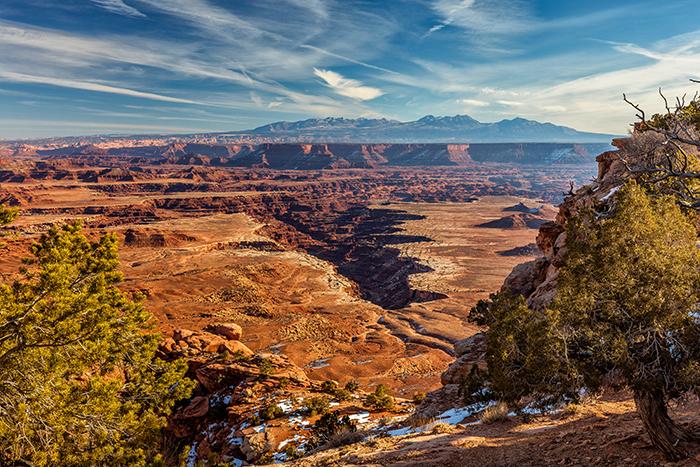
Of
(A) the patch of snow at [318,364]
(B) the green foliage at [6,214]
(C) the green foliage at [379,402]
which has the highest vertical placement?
(B) the green foliage at [6,214]

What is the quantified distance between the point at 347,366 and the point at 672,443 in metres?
26.4

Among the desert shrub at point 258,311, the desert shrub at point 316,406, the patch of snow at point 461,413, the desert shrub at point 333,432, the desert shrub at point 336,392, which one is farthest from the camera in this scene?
the desert shrub at point 258,311

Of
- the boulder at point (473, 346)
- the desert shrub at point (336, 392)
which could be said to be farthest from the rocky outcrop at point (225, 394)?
the boulder at point (473, 346)

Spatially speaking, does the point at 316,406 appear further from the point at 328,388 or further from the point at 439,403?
the point at 439,403

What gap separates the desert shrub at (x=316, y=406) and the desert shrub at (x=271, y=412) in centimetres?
121

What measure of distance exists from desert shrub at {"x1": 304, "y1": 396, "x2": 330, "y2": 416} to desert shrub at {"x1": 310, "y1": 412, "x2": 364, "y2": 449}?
1115mm

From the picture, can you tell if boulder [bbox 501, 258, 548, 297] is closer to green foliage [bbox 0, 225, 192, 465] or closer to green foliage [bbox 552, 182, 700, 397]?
green foliage [bbox 552, 182, 700, 397]

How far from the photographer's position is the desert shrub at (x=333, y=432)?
13156 mm

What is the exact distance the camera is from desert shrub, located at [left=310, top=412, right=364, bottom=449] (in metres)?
13.2

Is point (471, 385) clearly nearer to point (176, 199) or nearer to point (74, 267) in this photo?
point (74, 267)

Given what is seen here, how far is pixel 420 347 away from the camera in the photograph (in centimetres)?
3650

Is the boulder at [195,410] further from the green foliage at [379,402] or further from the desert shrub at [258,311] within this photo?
the desert shrub at [258,311]

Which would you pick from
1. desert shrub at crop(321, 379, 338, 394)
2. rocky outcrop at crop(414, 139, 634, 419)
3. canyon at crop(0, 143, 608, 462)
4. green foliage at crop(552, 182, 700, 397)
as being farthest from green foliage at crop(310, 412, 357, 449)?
green foliage at crop(552, 182, 700, 397)

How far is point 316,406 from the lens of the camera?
17.7 m
